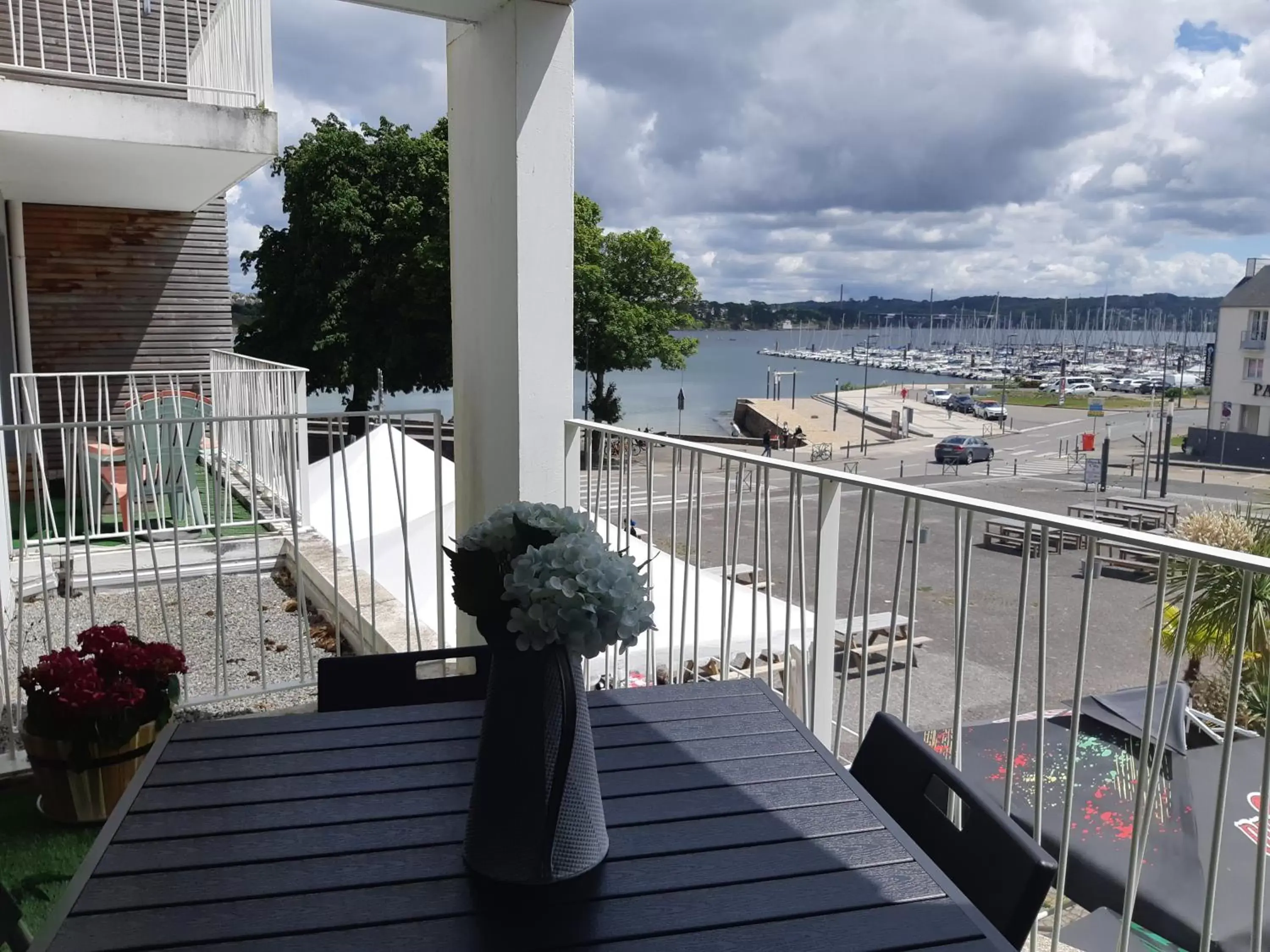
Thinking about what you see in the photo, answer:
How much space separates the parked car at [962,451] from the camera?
4628cm

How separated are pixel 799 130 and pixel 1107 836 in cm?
10206

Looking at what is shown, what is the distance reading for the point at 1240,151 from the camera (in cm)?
8681

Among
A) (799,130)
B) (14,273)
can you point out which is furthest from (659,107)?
(14,273)

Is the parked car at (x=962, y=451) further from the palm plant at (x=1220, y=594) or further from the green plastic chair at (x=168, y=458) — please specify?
the green plastic chair at (x=168, y=458)

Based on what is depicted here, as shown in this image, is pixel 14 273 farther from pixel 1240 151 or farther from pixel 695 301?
pixel 1240 151

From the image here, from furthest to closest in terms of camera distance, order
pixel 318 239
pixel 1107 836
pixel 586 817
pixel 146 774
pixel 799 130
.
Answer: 1. pixel 799 130
2. pixel 318 239
3. pixel 1107 836
4. pixel 146 774
5. pixel 586 817

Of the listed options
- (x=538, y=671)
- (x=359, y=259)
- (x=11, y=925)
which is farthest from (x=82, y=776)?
(x=359, y=259)

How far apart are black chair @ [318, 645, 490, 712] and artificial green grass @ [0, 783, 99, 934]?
1.13m

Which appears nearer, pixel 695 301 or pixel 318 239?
pixel 318 239

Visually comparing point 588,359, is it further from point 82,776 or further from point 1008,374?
point 1008,374

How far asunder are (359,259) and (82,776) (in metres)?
21.9

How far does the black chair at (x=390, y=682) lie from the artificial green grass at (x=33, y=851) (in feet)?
3.69

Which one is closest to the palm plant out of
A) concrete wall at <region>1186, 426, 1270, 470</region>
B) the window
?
concrete wall at <region>1186, 426, 1270, 470</region>

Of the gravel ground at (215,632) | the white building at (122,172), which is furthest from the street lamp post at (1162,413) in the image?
the gravel ground at (215,632)
